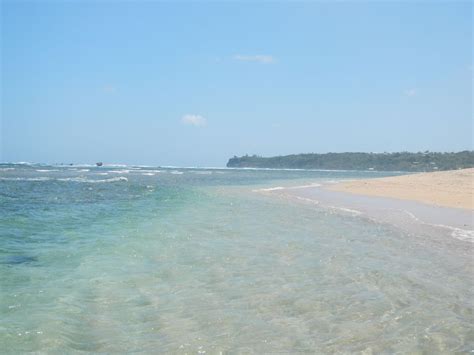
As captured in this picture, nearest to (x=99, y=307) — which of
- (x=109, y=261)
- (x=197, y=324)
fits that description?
(x=197, y=324)

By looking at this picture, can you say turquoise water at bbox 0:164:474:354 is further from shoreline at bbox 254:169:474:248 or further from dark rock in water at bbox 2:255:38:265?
shoreline at bbox 254:169:474:248

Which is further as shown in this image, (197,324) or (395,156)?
(395,156)

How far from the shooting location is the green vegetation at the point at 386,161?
126m

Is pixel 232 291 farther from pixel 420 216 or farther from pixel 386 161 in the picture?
pixel 386 161

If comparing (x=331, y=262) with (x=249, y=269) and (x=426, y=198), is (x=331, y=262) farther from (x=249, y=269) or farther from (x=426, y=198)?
(x=426, y=198)

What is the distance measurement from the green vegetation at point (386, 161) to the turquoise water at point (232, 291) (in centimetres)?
11358

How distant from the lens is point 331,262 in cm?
900

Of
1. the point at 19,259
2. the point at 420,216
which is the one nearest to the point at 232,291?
the point at 19,259

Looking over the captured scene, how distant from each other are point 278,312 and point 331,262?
134 inches

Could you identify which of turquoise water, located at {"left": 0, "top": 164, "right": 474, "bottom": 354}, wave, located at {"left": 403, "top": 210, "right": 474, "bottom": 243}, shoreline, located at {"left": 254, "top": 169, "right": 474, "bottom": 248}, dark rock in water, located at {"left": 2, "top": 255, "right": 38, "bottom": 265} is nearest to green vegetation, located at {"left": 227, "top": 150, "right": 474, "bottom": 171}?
shoreline, located at {"left": 254, "top": 169, "right": 474, "bottom": 248}

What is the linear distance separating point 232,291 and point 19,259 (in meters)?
4.67

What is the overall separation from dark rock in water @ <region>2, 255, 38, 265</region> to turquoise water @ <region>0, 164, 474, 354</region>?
0.06 metres

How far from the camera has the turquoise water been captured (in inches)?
196

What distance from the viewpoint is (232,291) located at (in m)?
6.84
